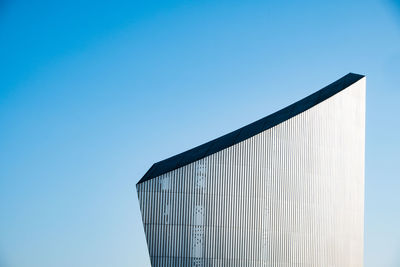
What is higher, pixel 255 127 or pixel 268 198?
pixel 255 127

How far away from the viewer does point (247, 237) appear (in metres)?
27.0

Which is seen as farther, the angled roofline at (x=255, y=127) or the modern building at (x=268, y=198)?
the angled roofline at (x=255, y=127)

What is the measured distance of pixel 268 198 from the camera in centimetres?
2794

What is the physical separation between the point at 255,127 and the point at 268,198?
17.7ft

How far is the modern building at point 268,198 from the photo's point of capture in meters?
26.5

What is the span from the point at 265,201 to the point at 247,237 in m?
2.38

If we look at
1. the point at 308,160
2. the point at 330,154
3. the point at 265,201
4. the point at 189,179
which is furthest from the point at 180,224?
the point at 330,154

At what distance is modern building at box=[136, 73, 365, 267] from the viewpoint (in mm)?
26500

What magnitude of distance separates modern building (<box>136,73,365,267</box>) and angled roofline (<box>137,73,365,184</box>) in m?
0.17

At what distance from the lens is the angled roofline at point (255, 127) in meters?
28.8

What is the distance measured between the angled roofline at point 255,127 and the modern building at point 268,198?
0.17m

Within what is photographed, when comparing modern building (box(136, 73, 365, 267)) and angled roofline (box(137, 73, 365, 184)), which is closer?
modern building (box(136, 73, 365, 267))

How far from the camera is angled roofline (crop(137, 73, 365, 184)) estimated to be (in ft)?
94.5

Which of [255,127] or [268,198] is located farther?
[255,127]
